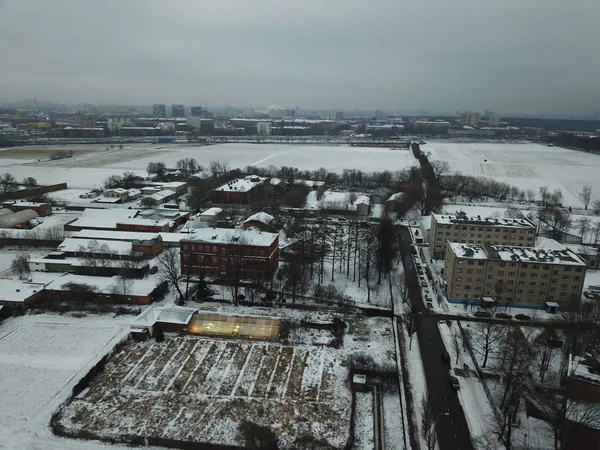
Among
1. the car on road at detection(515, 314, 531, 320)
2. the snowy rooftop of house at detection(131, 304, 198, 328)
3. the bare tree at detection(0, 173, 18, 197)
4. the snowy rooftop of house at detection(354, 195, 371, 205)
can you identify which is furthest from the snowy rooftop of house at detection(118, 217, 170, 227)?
the car on road at detection(515, 314, 531, 320)

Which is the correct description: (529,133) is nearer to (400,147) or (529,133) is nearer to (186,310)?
(400,147)

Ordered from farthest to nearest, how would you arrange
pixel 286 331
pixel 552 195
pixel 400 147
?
pixel 400 147, pixel 552 195, pixel 286 331

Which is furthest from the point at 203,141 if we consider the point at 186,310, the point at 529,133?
the point at 529,133

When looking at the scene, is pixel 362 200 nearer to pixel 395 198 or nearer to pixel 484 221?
pixel 395 198

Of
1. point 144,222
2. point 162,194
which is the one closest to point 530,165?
point 162,194

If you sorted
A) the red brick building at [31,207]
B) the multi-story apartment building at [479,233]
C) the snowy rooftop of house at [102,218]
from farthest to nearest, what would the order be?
1. the red brick building at [31,207]
2. the snowy rooftop of house at [102,218]
3. the multi-story apartment building at [479,233]

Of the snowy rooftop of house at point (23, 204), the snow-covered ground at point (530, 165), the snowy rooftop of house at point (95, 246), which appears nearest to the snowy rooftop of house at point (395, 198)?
the snow-covered ground at point (530, 165)

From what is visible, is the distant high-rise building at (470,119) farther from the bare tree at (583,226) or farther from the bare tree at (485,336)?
the bare tree at (485,336)
